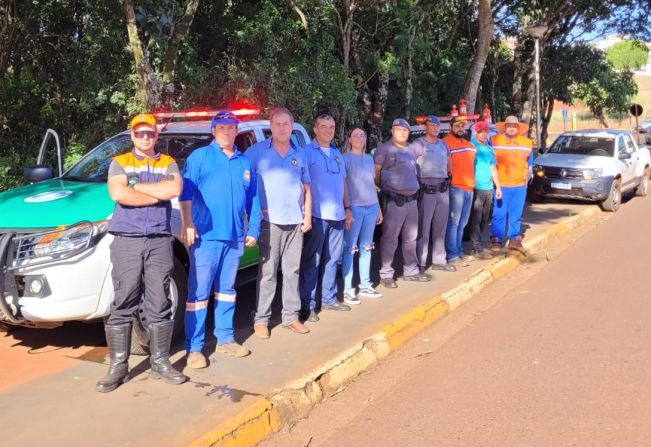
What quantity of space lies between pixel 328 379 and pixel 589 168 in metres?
10.6

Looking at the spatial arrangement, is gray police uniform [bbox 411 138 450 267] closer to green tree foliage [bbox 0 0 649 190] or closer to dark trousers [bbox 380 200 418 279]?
dark trousers [bbox 380 200 418 279]

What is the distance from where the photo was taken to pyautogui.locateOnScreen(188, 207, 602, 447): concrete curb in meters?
3.79

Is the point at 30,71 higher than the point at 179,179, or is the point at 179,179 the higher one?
the point at 30,71

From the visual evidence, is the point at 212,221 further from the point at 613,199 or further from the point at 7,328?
the point at 613,199

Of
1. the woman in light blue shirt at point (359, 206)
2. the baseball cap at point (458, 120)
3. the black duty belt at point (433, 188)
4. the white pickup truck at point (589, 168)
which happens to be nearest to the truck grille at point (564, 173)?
the white pickup truck at point (589, 168)

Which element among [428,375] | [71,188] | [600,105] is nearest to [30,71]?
[71,188]

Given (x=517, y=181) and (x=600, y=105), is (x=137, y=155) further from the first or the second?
(x=600, y=105)

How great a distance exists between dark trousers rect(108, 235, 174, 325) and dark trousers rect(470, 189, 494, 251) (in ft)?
17.3

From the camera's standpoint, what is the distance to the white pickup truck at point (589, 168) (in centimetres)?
1342

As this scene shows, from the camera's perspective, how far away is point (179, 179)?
13.8ft

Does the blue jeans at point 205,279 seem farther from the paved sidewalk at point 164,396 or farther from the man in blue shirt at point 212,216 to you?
the paved sidewalk at point 164,396

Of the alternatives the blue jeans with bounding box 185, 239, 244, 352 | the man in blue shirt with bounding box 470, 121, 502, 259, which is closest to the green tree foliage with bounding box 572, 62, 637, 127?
the man in blue shirt with bounding box 470, 121, 502, 259

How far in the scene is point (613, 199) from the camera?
13.6m

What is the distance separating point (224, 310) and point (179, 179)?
48.5 inches
